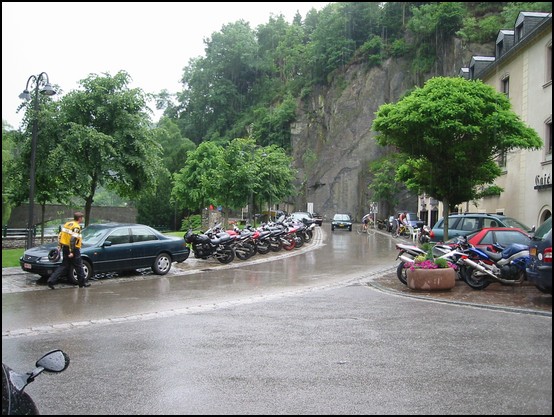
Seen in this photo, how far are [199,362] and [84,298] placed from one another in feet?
20.6

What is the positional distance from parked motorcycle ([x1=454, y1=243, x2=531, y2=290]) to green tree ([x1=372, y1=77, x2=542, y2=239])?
651 centimetres

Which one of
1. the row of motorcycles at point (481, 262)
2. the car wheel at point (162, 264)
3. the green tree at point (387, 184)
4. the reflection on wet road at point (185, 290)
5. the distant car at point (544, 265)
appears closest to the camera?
the distant car at point (544, 265)

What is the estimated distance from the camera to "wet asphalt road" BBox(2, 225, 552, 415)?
388cm

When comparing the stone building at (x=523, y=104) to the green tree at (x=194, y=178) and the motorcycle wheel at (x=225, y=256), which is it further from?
the green tree at (x=194, y=178)

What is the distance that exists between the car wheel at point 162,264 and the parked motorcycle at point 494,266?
8180 mm

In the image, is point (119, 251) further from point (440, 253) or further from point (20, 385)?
point (20, 385)

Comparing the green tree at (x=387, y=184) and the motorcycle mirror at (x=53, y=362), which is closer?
the motorcycle mirror at (x=53, y=362)

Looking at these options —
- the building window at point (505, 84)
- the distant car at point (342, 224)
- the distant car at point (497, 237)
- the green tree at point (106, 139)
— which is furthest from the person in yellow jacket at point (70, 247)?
the distant car at point (342, 224)

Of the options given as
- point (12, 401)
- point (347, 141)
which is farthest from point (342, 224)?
point (12, 401)

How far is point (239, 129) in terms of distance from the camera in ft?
247

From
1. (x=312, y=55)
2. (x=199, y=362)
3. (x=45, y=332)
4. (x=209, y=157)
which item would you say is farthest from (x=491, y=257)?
(x=312, y=55)

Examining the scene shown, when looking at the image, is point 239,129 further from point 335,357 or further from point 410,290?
point 335,357

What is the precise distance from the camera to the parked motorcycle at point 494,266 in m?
10.3

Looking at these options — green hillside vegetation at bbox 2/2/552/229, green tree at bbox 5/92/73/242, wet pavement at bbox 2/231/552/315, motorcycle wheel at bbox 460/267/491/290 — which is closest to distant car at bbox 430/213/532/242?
wet pavement at bbox 2/231/552/315
